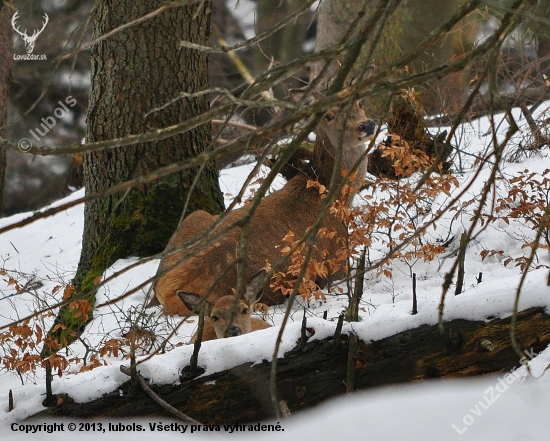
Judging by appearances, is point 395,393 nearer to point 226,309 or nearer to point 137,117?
point 226,309

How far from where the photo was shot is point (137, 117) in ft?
26.9

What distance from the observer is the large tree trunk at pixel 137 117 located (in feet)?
26.8

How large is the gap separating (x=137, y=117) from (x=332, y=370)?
15.2 feet

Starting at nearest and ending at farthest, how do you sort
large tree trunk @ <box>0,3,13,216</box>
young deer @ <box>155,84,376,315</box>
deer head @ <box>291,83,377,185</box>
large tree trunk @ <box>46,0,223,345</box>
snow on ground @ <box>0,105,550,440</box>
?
1. snow on ground @ <box>0,105,550,440</box>
2. young deer @ <box>155,84,376,315</box>
3. large tree trunk @ <box>46,0,223,345</box>
4. deer head @ <box>291,83,377,185</box>
5. large tree trunk @ <box>0,3,13,216</box>

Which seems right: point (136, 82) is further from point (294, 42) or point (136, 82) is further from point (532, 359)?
point (294, 42)

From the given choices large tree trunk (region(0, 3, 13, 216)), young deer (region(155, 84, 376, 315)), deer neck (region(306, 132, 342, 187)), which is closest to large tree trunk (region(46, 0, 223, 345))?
young deer (region(155, 84, 376, 315))

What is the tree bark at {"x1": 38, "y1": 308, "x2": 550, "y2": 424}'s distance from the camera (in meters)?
4.18

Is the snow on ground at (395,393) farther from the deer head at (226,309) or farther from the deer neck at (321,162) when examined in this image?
the deer neck at (321,162)

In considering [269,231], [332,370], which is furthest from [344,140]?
[332,370]

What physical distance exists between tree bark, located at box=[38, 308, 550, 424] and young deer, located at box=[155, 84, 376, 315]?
247 cm

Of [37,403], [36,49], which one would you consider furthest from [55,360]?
[36,49]

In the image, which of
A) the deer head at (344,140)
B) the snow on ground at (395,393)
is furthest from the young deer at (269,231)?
the snow on ground at (395,393)

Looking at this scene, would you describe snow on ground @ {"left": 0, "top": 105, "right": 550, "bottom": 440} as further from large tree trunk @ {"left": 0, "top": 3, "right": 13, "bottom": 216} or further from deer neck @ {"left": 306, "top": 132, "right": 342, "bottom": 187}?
large tree trunk @ {"left": 0, "top": 3, "right": 13, "bottom": 216}

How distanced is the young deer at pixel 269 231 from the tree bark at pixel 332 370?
2.47m
